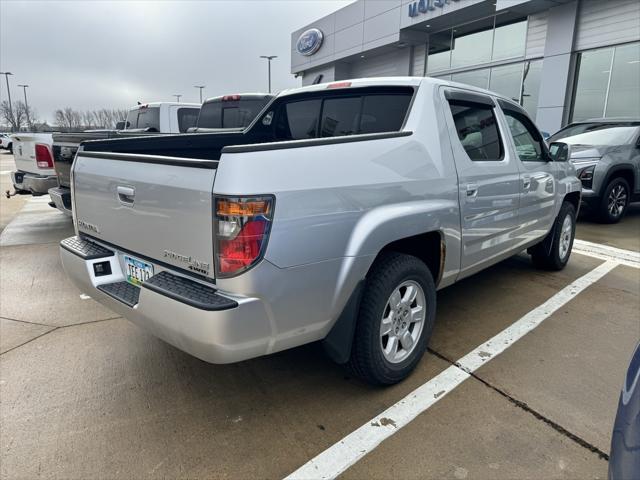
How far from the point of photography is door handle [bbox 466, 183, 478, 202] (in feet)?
10.2

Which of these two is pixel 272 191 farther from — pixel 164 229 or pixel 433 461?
pixel 433 461

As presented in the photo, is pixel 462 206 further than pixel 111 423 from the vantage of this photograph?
Yes

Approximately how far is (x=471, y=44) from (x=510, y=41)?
179 cm

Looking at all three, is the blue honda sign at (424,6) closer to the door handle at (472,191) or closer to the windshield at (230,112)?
the windshield at (230,112)

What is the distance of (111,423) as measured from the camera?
243 centimetres

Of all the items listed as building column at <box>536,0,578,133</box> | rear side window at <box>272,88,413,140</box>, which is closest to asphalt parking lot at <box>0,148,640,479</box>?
rear side window at <box>272,88,413,140</box>

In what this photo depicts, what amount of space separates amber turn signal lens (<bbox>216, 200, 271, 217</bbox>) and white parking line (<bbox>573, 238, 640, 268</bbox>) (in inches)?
208

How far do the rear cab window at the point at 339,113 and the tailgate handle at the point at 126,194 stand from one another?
1.67 m

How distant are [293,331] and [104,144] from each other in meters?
1.97

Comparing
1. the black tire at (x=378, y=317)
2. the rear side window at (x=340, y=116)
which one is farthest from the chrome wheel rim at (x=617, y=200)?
the black tire at (x=378, y=317)

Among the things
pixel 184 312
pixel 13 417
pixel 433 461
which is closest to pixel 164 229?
pixel 184 312

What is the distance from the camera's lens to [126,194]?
7.96 ft

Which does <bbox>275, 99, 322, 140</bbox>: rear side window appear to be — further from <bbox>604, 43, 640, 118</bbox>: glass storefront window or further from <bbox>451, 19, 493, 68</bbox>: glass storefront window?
<bbox>451, 19, 493, 68</bbox>: glass storefront window

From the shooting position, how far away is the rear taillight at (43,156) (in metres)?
6.68
